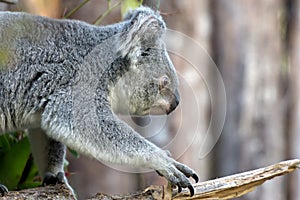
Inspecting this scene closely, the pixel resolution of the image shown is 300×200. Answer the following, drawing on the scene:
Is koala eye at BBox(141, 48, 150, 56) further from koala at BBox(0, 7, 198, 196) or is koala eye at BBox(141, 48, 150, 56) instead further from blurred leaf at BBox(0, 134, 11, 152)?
blurred leaf at BBox(0, 134, 11, 152)

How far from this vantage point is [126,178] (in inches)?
260

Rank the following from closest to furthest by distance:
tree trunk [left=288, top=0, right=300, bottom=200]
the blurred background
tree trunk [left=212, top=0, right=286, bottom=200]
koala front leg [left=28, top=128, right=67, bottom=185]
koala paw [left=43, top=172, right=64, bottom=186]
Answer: koala paw [left=43, top=172, right=64, bottom=186] → koala front leg [left=28, top=128, right=67, bottom=185] → the blurred background → tree trunk [left=212, top=0, right=286, bottom=200] → tree trunk [left=288, top=0, right=300, bottom=200]

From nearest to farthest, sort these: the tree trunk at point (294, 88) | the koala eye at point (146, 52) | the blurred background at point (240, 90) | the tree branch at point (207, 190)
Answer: the tree branch at point (207, 190), the koala eye at point (146, 52), the blurred background at point (240, 90), the tree trunk at point (294, 88)

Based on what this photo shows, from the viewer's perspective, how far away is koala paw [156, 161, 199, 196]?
3213 millimetres

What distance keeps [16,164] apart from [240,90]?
3569 millimetres

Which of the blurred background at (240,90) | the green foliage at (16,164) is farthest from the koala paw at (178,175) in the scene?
the blurred background at (240,90)

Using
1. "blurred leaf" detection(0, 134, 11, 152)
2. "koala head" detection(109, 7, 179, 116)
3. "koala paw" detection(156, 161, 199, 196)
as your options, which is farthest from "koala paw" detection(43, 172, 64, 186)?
"koala paw" detection(156, 161, 199, 196)

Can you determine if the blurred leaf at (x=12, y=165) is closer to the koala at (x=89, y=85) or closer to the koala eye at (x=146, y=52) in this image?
the koala at (x=89, y=85)

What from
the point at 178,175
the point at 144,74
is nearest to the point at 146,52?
the point at 144,74

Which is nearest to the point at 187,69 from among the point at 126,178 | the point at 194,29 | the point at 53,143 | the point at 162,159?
the point at 194,29

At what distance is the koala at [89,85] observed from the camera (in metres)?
3.37

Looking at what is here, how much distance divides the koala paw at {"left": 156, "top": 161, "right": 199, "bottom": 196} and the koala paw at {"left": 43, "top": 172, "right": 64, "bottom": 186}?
0.60 meters

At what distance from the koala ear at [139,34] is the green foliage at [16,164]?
34.5 inches

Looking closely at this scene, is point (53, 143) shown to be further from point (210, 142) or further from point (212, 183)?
point (210, 142)
